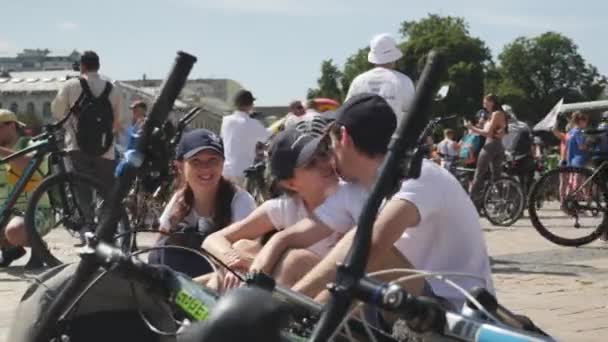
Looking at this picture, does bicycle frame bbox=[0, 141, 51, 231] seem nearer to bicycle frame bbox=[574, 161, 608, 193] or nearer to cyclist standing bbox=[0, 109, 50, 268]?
cyclist standing bbox=[0, 109, 50, 268]

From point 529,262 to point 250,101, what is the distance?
13.9 ft

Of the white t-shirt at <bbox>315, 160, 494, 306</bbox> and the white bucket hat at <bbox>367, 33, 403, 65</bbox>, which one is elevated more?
the white bucket hat at <bbox>367, 33, 403, 65</bbox>

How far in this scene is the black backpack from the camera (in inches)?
396

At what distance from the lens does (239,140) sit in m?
12.4

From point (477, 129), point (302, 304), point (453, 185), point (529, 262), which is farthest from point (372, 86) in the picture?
point (477, 129)

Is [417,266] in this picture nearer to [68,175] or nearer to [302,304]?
[302,304]

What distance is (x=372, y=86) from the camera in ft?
27.9

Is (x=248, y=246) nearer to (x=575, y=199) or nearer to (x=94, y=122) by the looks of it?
(x=94, y=122)

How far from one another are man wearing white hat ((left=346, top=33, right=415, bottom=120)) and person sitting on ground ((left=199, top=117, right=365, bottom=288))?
3.55 m

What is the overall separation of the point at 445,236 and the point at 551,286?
14.4ft

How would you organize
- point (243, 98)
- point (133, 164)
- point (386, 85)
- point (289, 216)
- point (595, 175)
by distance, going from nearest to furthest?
point (133, 164)
point (289, 216)
point (386, 85)
point (595, 175)
point (243, 98)

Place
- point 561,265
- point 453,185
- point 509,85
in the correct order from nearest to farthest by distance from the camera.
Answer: point 453,185
point 561,265
point 509,85

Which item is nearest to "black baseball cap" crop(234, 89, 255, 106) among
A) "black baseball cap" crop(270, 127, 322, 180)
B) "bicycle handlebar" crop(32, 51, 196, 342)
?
"black baseball cap" crop(270, 127, 322, 180)

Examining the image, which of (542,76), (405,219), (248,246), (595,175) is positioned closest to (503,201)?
(595,175)
